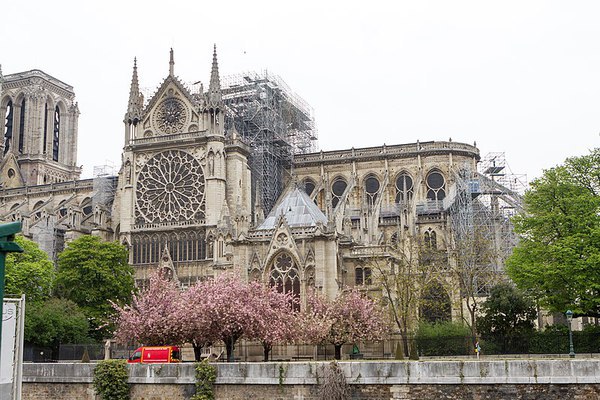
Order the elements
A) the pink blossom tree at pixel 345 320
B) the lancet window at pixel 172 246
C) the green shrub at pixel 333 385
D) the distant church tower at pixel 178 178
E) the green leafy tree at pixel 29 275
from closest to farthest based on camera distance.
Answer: the green shrub at pixel 333 385
the pink blossom tree at pixel 345 320
the green leafy tree at pixel 29 275
the lancet window at pixel 172 246
the distant church tower at pixel 178 178

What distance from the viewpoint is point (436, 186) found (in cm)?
6406

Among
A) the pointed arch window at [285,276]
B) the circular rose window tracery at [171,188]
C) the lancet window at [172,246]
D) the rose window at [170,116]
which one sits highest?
the rose window at [170,116]

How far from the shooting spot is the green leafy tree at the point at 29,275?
45594mm

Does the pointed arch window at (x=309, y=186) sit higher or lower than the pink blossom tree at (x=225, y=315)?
higher

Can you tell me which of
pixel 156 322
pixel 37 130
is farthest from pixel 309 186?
pixel 37 130

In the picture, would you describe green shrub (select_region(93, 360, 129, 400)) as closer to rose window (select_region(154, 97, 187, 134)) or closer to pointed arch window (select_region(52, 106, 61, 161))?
rose window (select_region(154, 97, 187, 134))

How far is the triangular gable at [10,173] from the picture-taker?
83.8 meters

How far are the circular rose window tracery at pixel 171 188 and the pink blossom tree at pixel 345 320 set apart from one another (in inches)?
857

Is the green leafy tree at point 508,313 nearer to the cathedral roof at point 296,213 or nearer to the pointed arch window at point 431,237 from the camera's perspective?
the cathedral roof at point 296,213

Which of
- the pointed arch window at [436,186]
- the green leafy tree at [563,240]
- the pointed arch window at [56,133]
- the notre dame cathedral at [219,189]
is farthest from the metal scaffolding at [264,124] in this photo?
the pointed arch window at [56,133]

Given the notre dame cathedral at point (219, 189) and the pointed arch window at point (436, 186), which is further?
the pointed arch window at point (436, 186)

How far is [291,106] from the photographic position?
2781 inches

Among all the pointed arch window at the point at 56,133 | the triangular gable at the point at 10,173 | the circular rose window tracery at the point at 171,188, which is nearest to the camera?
the circular rose window tracery at the point at 171,188

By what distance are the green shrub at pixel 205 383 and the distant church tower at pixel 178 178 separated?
31204 millimetres
